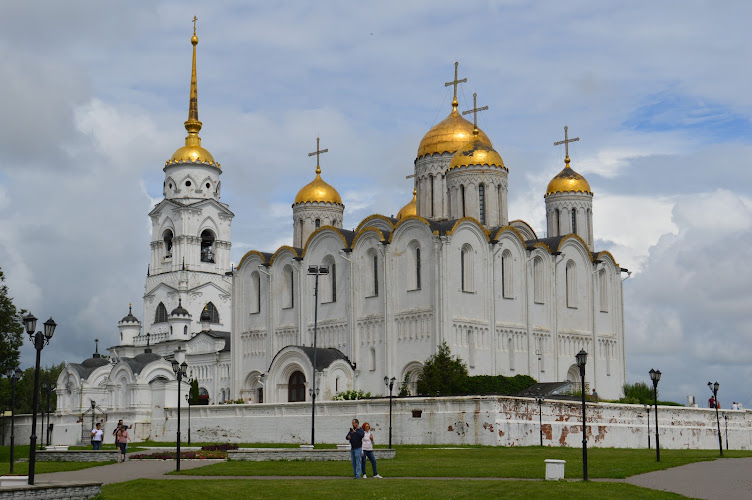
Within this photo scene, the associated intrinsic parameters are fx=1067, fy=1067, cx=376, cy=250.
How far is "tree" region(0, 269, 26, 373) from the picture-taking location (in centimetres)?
5466

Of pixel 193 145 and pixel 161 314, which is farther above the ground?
pixel 193 145

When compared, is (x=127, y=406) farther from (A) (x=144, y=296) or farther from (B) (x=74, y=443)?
(A) (x=144, y=296)

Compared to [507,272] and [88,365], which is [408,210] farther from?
[88,365]

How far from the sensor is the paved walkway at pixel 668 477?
2208 cm

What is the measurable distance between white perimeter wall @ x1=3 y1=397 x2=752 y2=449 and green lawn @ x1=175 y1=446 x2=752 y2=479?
6.19 meters

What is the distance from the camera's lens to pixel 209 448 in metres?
38.7

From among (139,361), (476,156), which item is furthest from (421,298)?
(139,361)

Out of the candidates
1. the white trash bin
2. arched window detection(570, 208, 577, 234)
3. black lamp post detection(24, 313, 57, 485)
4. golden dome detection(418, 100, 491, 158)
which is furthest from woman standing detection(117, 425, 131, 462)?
arched window detection(570, 208, 577, 234)

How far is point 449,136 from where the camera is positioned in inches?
2441

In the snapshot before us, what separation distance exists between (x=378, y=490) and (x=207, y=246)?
217ft

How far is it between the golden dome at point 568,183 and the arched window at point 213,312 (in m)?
31.6

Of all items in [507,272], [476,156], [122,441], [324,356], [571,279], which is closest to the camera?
[122,441]

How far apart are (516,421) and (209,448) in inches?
465

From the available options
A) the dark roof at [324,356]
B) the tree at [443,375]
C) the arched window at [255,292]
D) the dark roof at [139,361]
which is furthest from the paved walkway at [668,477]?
the dark roof at [139,361]
